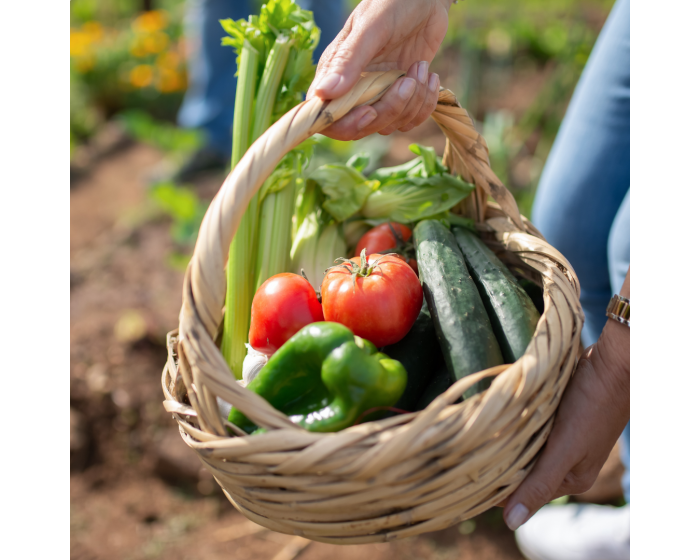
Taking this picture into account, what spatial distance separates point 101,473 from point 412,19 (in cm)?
223

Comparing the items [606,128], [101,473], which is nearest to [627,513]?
[606,128]

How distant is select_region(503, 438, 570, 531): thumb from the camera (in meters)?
1.03

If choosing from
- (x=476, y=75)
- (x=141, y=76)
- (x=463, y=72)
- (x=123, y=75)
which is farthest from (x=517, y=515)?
(x=123, y=75)

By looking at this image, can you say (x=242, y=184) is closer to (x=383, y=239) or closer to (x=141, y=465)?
(x=383, y=239)

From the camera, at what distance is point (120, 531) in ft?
6.96

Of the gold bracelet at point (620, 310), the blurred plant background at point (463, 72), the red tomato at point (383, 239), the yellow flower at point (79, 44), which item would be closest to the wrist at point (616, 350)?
the gold bracelet at point (620, 310)

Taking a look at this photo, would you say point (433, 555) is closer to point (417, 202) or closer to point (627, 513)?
point (627, 513)

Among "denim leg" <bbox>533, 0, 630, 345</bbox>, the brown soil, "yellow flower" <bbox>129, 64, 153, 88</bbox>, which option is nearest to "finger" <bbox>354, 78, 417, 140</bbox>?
"denim leg" <bbox>533, 0, 630, 345</bbox>

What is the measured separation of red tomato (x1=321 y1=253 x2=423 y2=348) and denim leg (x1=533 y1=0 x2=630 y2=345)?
0.85m

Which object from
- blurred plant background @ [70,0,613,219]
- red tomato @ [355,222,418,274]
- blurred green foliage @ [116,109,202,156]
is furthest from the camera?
blurred green foliage @ [116,109,202,156]

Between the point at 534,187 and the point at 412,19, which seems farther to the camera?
the point at 534,187

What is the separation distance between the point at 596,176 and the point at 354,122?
38.6 inches

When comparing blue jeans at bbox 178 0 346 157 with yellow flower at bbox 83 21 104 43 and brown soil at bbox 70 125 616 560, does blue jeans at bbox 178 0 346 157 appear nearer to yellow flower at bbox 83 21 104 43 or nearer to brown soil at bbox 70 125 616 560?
brown soil at bbox 70 125 616 560

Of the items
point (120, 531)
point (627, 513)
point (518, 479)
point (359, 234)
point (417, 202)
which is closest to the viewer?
point (518, 479)
